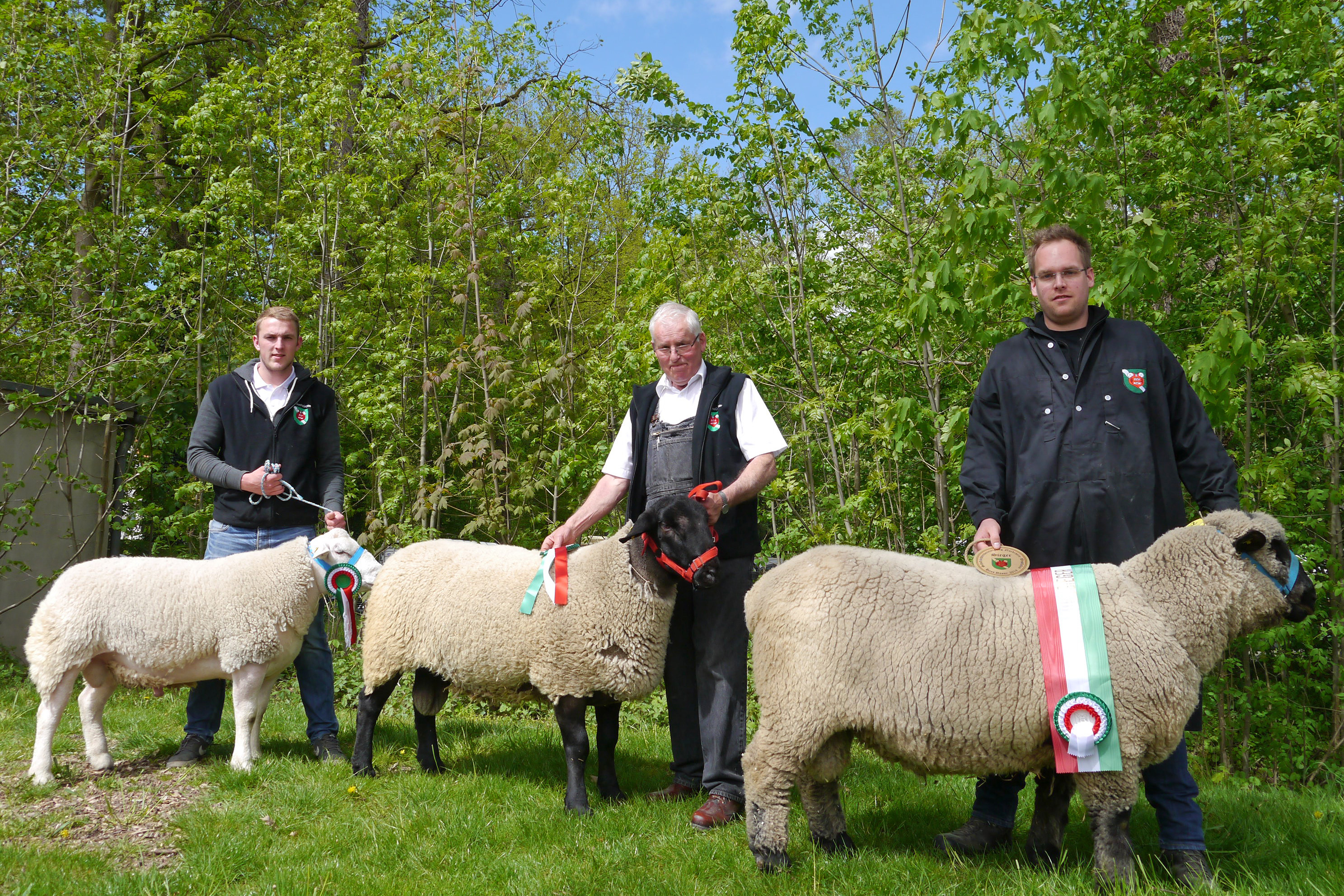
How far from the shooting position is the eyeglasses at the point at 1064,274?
3537 mm

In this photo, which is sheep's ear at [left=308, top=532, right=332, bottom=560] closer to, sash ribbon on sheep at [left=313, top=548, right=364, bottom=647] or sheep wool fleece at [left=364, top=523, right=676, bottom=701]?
sash ribbon on sheep at [left=313, top=548, right=364, bottom=647]

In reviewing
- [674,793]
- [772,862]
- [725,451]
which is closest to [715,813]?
[674,793]

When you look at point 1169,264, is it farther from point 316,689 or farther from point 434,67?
point 434,67

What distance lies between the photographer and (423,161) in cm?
921

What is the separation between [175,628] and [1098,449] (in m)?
5.06

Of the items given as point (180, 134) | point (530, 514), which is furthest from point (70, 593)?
point (180, 134)

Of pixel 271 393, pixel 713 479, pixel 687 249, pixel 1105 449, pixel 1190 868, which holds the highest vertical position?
pixel 687 249

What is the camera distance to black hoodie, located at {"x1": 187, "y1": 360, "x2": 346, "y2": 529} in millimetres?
5508

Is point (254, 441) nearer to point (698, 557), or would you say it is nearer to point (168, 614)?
point (168, 614)

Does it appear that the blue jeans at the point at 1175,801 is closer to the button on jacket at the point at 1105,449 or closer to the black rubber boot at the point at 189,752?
the button on jacket at the point at 1105,449

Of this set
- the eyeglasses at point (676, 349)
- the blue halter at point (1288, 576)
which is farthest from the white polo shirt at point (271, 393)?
the blue halter at point (1288, 576)

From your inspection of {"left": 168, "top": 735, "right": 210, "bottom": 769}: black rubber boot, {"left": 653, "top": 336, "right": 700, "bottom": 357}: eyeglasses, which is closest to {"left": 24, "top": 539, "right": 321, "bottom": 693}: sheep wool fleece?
{"left": 168, "top": 735, "right": 210, "bottom": 769}: black rubber boot

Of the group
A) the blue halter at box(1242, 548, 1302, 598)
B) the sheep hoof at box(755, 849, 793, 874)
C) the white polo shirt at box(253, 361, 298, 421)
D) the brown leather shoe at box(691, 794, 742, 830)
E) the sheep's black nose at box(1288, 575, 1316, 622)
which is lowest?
the brown leather shoe at box(691, 794, 742, 830)

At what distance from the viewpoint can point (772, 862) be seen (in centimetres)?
354
